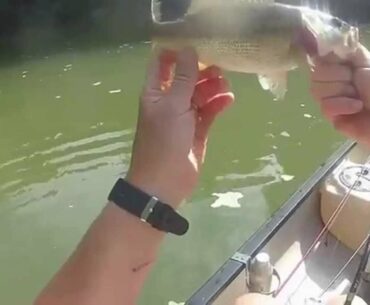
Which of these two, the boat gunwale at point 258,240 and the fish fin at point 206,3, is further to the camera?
the boat gunwale at point 258,240

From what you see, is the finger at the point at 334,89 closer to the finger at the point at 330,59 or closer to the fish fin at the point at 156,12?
the finger at the point at 330,59

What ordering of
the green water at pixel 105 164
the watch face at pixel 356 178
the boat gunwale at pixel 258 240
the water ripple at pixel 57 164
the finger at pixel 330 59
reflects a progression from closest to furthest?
1. the finger at pixel 330 59
2. the boat gunwale at pixel 258 240
3. the watch face at pixel 356 178
4. the green water at pixel 105 164
5. the water ripple at pixel 57 164

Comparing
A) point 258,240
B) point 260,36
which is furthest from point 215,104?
point 258,240

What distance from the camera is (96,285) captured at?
955 mm

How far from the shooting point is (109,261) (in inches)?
37.3

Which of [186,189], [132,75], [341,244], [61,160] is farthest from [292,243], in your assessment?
[132,75]

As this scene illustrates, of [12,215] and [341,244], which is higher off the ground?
[341,244]

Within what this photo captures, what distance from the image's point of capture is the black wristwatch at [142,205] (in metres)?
0.93

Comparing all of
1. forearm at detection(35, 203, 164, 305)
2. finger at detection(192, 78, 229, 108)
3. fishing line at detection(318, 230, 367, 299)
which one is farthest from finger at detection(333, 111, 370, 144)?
fishing line at detection(318, 230, 367, 299)

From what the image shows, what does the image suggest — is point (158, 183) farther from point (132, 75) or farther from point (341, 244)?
point (132, 75)

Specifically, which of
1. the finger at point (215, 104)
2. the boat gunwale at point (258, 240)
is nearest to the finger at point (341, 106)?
the finger at point (215, 104)

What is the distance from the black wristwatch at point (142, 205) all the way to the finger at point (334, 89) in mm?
206

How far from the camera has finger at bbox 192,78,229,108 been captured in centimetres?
98

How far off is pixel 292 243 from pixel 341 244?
0.14 metres
